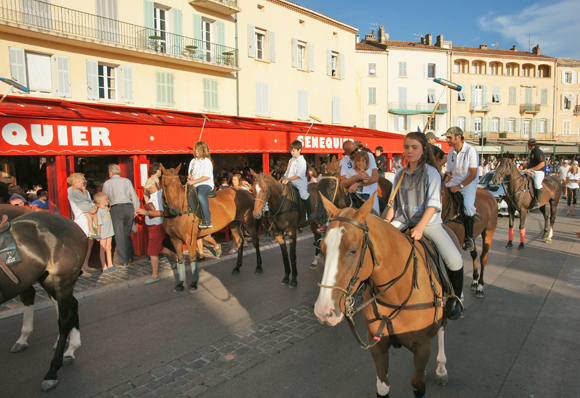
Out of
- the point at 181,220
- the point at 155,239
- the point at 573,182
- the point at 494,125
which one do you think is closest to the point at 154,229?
the point at 155,239

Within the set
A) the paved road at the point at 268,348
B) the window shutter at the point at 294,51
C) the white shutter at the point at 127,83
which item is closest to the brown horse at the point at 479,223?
the paved road at the point at 268,348

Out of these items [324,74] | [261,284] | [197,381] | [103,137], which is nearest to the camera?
[197,381]

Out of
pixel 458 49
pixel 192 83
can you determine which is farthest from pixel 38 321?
pixel 458 49

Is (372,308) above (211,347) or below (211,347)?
above

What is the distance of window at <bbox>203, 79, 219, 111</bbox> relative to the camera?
62.5ft

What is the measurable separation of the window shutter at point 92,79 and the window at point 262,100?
8.32 m

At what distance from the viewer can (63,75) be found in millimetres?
14492

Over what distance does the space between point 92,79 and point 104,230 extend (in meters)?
9.54

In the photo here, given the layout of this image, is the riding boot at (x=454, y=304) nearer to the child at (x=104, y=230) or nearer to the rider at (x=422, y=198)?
the rider at (x=422, y=198)

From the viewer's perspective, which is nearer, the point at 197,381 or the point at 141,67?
the point at 197,381

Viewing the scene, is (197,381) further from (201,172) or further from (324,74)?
(324,74)

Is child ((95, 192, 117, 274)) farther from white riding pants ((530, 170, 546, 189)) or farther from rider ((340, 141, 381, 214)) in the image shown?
white riding pants ((530, 170, 546, 189))

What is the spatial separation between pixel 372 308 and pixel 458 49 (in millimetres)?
49743

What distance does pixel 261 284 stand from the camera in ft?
24.0
